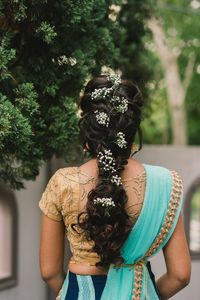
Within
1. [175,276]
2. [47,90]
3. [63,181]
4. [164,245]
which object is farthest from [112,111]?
[47,90]

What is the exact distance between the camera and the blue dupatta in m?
2.31

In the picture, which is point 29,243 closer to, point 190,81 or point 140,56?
point 140,56

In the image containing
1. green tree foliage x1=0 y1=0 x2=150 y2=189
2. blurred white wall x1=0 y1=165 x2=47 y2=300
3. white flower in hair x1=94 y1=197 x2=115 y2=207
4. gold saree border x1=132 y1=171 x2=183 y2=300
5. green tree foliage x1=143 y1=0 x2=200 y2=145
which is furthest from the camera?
green tree foliage x1=143 y1=0 x2=200 y2=145

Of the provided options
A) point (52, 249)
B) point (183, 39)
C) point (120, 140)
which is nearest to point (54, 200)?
point (52, 249)

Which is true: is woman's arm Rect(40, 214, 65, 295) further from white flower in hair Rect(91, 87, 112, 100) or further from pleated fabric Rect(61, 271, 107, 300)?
white flower in hair Rect(91, 87, 112, 100)

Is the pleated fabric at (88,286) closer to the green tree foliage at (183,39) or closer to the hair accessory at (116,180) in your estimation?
the hair accessory at (116,180)

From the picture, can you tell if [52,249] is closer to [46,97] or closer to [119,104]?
[119,104]

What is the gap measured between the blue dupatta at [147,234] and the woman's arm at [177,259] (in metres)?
0.04

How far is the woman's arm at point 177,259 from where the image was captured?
2.39 meters

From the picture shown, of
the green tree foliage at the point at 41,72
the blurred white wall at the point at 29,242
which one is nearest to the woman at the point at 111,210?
the green tree foliage at the point at 41,72

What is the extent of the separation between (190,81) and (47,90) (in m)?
14.3

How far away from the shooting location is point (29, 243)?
5.40 metres

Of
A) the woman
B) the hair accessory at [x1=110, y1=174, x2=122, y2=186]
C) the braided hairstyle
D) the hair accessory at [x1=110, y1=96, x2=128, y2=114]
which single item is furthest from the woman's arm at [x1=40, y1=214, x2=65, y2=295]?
the hair accessory at [x1=110, y1=96, x2=128, y2=114]

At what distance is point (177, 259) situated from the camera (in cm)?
241
